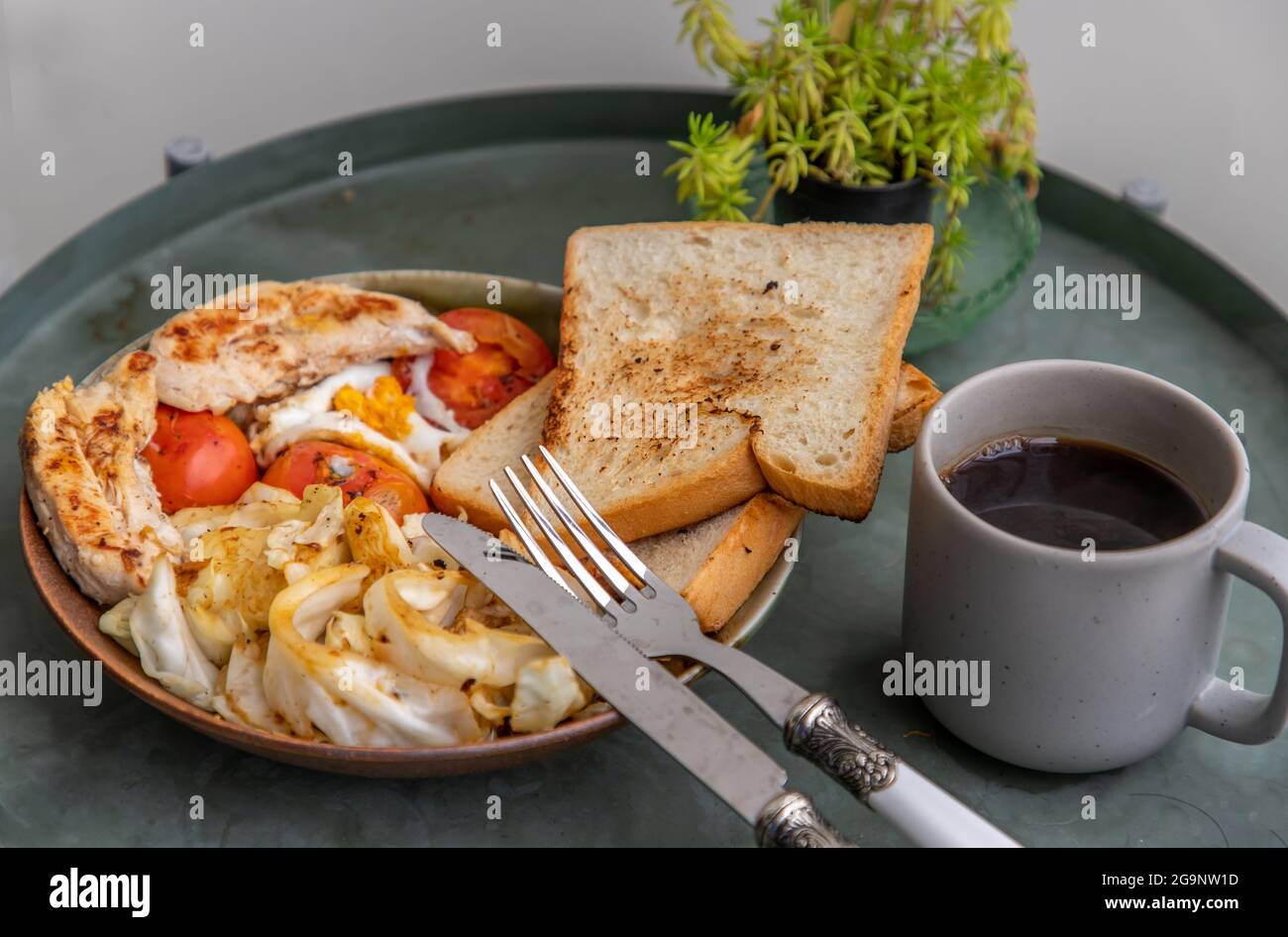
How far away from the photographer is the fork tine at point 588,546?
3.60 feet

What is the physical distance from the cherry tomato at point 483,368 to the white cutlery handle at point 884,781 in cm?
61

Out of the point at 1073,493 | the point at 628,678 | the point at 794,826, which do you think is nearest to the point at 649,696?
the point at 628,678

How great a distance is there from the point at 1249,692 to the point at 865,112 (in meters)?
0.73

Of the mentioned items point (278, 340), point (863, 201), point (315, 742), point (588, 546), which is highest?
point (863, 201)

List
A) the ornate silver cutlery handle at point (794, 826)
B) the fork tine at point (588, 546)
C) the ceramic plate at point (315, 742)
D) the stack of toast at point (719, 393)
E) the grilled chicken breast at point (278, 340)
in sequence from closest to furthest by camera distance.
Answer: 1. the ornate silver cutlery handle at point (794, 826)
2. the ceramic plate at point (315, 742)
3. the fork tine at point (588, 546)
4. the stack of toast at point (719, 393)
5. the grilled chicken breast at point (278, 340)

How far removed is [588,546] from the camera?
112 centimetres

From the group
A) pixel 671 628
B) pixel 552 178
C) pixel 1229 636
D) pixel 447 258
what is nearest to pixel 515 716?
pixel 671 628

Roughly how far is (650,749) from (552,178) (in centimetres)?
94

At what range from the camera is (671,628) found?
Result: 3.48 feet

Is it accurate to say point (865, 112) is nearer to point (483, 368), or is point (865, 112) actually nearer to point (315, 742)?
point (483, 368)

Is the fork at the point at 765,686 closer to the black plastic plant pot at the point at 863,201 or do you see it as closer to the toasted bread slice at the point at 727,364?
the toasted bread slice at the point at 727,364

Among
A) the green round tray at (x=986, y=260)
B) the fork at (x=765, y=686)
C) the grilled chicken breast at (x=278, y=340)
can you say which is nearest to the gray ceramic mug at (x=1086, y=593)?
the fork at (x=765, y=686)

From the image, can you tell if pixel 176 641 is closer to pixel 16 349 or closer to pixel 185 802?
pixel 185 802

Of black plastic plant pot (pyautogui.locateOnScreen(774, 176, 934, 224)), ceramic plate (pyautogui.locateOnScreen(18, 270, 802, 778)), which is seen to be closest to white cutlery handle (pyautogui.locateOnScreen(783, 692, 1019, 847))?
ceramic plate (pyautogui.locateOnScreen(18, 270, 802, 778))
